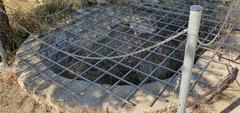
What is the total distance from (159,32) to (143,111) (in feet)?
5.14

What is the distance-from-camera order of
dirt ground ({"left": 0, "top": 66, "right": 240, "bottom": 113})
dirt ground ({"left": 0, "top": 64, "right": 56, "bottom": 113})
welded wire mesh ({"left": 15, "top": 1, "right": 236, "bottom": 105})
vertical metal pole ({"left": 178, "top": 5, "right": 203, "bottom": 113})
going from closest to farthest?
vertical metal pole ({"left": 178, "top": 5, "right": 203, "bottom": 113}), dirt ground ({"left": 0, "top": 66, "right": 240, "bottom": 113}), dirt ground ({"left": 0, "top": 64, "right": 56, "bottom": 113}), welded wire mesh ({"left": 15, "top": 1, "right": 236, "bottom": 105})

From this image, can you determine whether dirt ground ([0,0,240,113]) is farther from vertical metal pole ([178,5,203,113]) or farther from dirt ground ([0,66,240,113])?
vertical metal pole ([178,5,203,113])

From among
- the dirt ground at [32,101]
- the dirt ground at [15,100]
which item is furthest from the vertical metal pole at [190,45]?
the dirt ground at [15,100]

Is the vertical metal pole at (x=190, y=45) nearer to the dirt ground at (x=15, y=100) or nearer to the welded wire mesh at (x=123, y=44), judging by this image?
the welded wire mesh at (x=123, y=44)

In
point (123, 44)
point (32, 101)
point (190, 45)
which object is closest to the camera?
point (190, 45)

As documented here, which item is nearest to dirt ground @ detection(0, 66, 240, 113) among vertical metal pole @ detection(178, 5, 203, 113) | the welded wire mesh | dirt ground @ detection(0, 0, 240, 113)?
dirt ground @ detection(0, 0, 240, 113)

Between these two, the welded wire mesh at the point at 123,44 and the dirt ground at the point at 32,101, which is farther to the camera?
the welded wire mesh at the point at 123,44

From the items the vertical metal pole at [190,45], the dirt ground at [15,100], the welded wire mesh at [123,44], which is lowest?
the dirt ground at [15,100]

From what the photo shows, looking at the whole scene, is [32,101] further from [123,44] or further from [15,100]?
[123,44]

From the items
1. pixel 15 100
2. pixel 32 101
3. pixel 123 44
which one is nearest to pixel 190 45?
pixel 123 44

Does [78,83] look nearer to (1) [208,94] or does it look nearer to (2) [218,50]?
(1) [208,94]

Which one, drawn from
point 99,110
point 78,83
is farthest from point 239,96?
point 78,83

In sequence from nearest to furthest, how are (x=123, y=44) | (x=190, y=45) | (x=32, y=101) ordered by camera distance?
(x=190, y=45), (x=32, y=101), (x=123, y=44)

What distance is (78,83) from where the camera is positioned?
→ 3.18 metres
